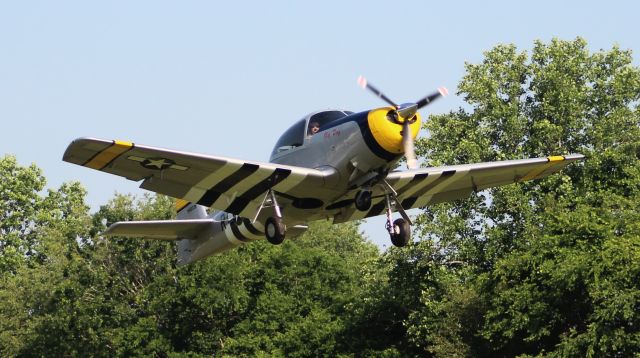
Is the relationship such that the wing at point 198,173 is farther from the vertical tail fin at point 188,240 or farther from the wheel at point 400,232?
the vertical tail fin at point 188,240

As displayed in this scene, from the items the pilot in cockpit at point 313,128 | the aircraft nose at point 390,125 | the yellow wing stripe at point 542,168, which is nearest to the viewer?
the aircraft nose at point 390,125

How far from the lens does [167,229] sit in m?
25.9

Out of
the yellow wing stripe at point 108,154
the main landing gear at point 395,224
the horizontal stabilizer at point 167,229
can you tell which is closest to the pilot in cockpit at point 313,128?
the main landing gear at point 395,224

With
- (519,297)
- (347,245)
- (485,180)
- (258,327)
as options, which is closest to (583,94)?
(519,297)

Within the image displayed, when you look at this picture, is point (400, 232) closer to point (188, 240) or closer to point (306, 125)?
point (306, 125)

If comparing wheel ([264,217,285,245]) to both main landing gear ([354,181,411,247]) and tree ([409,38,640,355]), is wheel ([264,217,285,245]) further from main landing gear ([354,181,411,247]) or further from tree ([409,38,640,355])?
tree ([409,38,640,355])

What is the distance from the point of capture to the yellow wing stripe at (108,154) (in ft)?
64.5

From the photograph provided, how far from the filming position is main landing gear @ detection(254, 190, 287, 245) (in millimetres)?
21297

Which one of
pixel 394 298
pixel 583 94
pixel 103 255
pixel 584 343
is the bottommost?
pixel 584 343

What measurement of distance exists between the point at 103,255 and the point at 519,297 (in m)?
22.2

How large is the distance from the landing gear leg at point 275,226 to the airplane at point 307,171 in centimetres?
2

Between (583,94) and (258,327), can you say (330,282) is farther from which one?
(583,94)

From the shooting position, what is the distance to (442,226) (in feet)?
127

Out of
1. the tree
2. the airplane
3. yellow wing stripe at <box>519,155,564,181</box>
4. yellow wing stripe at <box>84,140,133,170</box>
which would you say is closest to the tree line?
the tree
